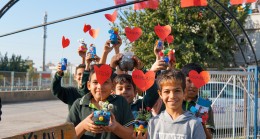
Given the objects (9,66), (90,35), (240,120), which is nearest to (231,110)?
(240,120)

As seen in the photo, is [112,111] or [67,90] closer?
[112,111]

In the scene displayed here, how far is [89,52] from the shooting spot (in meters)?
3.78

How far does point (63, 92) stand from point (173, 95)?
1399mm

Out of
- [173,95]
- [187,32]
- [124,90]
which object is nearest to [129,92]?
[124,90]

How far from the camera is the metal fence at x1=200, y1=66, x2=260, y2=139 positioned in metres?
7.08

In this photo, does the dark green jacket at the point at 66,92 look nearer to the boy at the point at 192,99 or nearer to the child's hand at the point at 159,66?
the child's hand at the point at 159,66

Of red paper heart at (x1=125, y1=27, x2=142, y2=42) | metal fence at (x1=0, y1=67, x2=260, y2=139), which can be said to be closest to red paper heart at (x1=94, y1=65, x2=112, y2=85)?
red paper heart at (x1=125, y1=27, x2=142, y2=42)

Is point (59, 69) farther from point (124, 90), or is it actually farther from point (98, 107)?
point (98, 107)

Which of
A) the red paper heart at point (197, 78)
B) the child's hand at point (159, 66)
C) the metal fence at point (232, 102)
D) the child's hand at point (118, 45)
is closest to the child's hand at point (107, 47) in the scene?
the child's hand at point (118, 45)

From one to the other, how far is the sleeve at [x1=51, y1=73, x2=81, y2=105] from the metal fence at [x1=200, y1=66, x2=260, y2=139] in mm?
3925

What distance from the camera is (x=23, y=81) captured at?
21172 millimetres

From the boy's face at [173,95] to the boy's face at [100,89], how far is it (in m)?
0.44

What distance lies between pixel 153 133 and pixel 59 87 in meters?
1.31

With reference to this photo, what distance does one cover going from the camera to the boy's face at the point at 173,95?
236 centimetres
